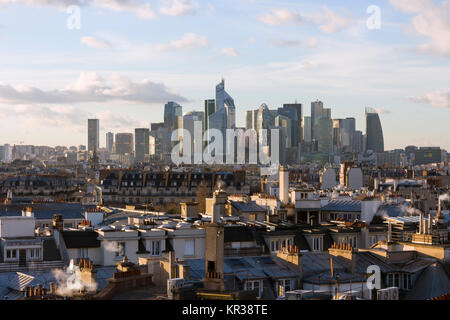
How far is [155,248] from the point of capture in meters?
29.9

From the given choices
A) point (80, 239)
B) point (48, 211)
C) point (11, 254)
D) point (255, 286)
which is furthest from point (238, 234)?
point (48, 211)

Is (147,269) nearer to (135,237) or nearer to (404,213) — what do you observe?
(135,237)

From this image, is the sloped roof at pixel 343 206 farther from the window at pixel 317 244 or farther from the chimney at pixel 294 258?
the chimney at pixel 294 258

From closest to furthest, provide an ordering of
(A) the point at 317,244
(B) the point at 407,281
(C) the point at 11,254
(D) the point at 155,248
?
(B) the point at 407,281 → (C) the point at 11,254 → (D) the point at 155,248 → (A) the point at 317,244

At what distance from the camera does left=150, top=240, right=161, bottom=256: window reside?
2980 centimetres

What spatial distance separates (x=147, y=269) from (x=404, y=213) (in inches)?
1111

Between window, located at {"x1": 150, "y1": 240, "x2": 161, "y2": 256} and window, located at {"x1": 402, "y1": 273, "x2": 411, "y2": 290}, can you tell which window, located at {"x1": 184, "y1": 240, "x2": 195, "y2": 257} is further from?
window, located at {"x1": 402, "y1": 273, "x2": 411, "y2": 290}

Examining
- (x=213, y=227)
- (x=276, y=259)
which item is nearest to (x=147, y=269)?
(x=213, y=227)

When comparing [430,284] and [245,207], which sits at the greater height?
[245,207]

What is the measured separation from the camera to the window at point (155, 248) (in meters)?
Result: 29.8

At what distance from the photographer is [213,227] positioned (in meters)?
19.8

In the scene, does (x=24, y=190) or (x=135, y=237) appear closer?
(x=135, y=237)

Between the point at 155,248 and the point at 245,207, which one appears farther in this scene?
the point at 245,207

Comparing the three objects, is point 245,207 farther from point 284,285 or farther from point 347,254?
point 284,285
